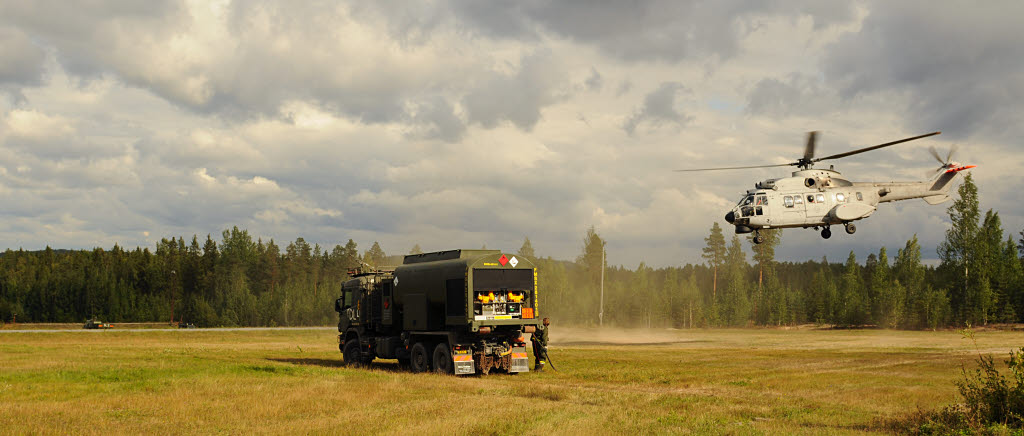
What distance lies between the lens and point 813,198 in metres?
42.0

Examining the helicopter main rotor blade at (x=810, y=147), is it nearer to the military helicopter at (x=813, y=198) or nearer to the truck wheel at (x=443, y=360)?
the military helicopter at (x=813, y=198)

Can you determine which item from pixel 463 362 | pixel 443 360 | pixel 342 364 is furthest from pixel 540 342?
pixel 342 364

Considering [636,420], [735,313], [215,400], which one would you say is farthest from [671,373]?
[735,313]

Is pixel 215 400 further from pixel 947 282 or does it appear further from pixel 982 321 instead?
pixel 947 282

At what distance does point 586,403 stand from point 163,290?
153 metres

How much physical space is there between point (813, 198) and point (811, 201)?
0.70 feet

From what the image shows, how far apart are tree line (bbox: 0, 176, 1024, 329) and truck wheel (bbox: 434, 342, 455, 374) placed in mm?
62164

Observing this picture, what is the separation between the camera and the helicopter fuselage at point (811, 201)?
1650 inches

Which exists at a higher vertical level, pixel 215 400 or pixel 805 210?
pixel 805 210

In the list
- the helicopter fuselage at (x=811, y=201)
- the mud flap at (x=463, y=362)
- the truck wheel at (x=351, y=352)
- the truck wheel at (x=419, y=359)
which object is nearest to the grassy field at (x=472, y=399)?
the mud flap at (x=463, y=362)

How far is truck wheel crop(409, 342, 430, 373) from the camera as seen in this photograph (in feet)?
95.0

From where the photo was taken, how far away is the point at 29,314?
148m

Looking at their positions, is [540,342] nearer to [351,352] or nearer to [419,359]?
[419,359]

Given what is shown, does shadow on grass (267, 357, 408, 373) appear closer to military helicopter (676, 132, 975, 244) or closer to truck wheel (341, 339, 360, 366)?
truck wheel (341, 339, 360, 366)
